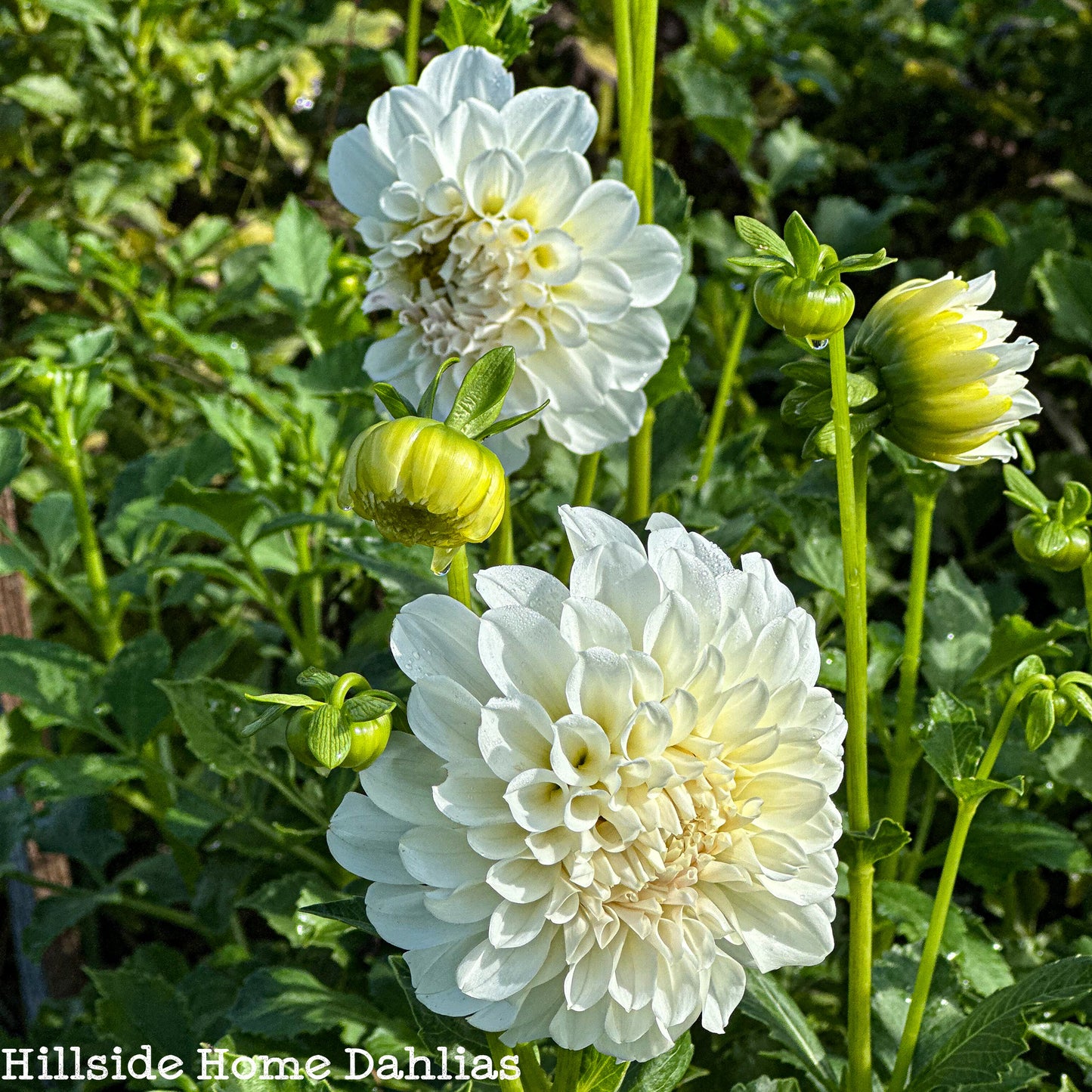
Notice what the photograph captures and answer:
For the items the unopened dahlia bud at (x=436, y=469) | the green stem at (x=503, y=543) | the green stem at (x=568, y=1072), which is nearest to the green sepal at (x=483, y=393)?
the unopened dahlia bud at (x=436, y=469)

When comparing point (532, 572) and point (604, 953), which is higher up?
point (532, 572)

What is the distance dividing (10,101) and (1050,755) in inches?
69.5

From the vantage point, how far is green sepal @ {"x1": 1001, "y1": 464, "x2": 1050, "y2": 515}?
2.62 ft

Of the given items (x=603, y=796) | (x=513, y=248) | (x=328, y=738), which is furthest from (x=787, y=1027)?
(x=513, y=248)

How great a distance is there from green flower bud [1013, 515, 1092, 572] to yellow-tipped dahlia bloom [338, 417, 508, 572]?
1.29 ft

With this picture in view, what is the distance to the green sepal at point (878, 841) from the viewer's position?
0.69 metres

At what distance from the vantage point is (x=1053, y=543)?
779mm

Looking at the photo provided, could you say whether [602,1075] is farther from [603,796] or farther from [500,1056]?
A: [603,796]

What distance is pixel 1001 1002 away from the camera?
0.77 m

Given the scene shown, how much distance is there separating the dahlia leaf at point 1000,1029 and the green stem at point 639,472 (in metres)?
0.48

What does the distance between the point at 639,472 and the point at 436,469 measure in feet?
1.69

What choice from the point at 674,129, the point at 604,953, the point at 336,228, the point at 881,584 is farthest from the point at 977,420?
the point at 674,129

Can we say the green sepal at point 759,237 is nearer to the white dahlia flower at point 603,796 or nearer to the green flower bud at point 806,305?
the green flower bud at point 806,305

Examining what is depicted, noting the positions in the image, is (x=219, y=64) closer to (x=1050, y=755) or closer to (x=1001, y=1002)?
(x=1050, y=755)
